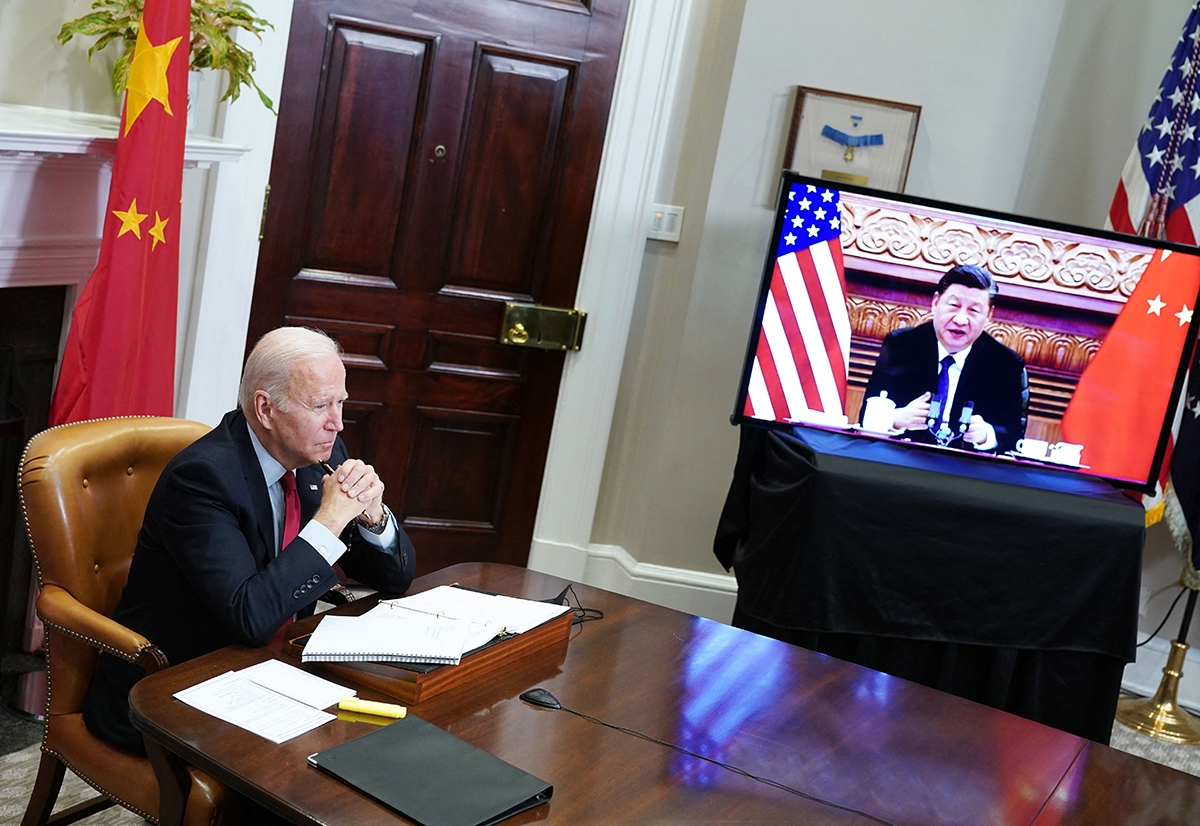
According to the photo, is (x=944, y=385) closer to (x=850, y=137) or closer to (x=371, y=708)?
(x=850, y=137)

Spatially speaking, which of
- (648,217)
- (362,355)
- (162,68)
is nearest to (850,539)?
(648,217)

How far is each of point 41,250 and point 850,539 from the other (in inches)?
82.8

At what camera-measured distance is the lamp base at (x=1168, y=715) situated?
3.83m

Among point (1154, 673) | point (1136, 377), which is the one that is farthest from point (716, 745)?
point (1154, 673)

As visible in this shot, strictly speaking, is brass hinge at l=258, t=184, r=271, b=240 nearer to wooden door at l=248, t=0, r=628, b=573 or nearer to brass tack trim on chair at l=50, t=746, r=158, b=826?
wooden door at l=248, t=0, r=628, b=573

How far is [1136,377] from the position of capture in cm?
324

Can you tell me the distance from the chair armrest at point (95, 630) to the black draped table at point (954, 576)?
1.71m

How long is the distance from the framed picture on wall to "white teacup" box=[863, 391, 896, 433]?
2.92ft

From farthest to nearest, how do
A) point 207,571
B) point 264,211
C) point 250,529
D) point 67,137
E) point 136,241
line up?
point 264,211 → point 136,241 → point 67,137 → point 250,529 → point 207,571

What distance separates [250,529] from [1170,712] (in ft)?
10.6

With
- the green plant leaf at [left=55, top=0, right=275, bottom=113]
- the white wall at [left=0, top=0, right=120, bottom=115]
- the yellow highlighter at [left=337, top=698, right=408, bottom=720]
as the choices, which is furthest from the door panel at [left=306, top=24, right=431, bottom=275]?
the yellow highlighter at [left=337, top=698, right=408, bottom=720]

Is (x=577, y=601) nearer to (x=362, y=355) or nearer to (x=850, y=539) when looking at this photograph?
(x=850, y=539)

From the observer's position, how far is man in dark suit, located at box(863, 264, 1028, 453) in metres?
3.22

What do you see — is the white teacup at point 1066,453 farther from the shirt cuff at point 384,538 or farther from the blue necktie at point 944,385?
the shirt cuff at point 384,538
